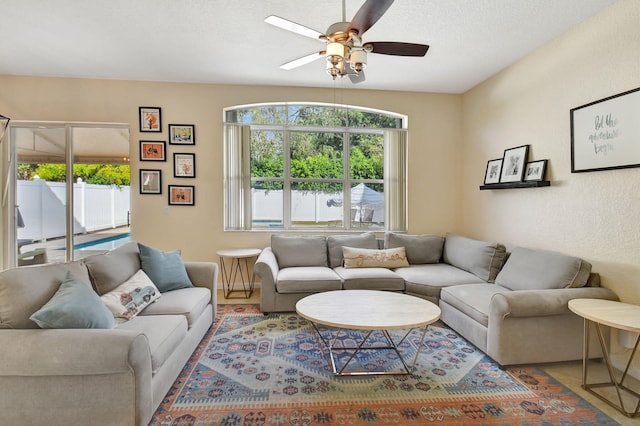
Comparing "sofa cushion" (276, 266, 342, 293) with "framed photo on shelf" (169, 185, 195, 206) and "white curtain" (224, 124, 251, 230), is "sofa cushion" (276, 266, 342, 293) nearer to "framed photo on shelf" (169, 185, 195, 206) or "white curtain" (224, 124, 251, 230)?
"white curtain" (224, 124, 251, 230)

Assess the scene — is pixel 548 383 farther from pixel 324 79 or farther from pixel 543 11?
pixel 324 79

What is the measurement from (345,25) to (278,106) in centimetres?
270

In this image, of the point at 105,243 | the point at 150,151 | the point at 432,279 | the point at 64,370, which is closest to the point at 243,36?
the point at 150,151

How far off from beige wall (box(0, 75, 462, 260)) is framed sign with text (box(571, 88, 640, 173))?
6.58 ft

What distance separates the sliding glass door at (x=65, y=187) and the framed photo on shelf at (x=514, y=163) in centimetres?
479

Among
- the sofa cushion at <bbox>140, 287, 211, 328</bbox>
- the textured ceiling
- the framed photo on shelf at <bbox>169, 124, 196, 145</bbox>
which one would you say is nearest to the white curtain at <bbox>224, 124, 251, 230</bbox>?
the framed photo on shelf at <bbox>169, 124, 196, 145</bbox>

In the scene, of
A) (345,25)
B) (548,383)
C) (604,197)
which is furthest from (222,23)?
(548,383)

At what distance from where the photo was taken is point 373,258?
13.0ft

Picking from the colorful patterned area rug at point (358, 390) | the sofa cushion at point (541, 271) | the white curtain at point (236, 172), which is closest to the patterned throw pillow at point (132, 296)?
the colorful patterned area rug at point (358, 390)

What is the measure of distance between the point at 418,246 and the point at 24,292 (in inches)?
150

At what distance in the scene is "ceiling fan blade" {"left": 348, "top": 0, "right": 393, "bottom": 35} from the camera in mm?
1749

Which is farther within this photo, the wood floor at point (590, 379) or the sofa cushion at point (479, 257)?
the sofa cushion at point (479, 257)

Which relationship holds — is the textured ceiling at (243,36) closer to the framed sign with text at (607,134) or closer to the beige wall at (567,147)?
the beige wall at (567,147)

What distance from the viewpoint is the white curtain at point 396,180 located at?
4758mm
